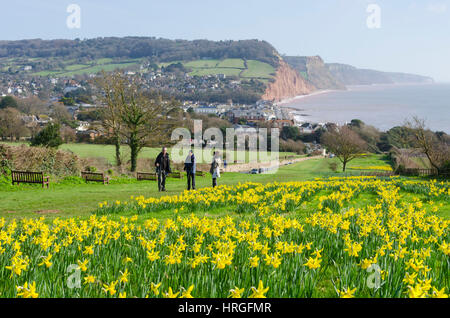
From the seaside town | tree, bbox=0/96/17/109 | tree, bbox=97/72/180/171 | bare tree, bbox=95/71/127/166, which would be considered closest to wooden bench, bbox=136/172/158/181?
tree, bbox=97/72/180/171

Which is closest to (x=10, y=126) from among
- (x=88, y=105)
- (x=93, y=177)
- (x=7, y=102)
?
(x=88, y=105)

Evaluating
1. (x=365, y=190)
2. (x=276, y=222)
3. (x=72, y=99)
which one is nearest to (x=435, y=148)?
(x=365, y=190)

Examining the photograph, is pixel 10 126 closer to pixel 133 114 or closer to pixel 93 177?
pixel 133 114

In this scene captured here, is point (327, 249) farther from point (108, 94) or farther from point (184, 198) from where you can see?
point (108, 94)

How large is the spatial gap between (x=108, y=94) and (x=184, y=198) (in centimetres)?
2808

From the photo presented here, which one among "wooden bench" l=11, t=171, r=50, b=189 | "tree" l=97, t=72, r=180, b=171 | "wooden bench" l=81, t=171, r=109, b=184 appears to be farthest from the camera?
"tree" l=97, t=72, r=180, b=171

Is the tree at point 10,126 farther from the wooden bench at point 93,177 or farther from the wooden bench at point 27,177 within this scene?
the wooden bench at point 27,177

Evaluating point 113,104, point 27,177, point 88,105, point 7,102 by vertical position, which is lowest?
point 27,177

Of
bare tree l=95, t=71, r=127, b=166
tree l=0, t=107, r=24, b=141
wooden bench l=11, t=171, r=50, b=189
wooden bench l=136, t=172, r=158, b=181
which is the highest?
bare tree l=95, t=71, r=127, b=166

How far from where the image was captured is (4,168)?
23.5 m

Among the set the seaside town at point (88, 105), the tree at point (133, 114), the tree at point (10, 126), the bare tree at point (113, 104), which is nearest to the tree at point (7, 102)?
the seaside town at point (88, 105)

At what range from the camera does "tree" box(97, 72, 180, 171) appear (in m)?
35.9

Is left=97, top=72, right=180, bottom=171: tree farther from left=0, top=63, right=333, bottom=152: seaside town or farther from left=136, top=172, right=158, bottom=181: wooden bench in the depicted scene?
left=0, top=63, right=333, bottom=152: seaside town

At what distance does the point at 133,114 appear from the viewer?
36.1 metres
